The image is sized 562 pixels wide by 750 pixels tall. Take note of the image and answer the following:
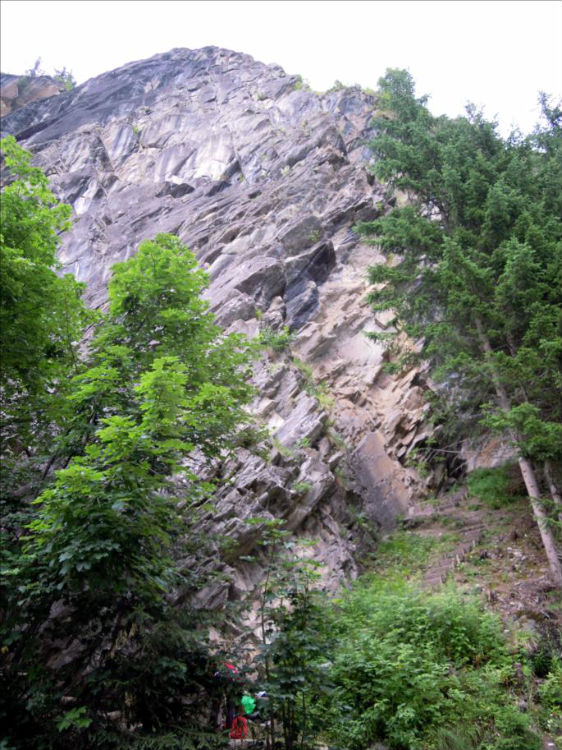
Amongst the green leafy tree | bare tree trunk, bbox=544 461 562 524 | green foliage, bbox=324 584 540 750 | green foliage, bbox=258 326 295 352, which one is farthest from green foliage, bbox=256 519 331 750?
green foliage, bbox=258 326 295 352

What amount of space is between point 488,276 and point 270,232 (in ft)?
44.2

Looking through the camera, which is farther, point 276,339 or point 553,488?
point 276,339

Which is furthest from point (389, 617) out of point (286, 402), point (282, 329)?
point (282, 329)

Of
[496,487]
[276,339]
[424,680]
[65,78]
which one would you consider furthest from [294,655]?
[65,78]

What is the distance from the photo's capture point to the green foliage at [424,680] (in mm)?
5730

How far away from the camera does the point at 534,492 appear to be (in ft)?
31.4

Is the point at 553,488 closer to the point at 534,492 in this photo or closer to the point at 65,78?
the point at 534,492

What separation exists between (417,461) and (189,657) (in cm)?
1256

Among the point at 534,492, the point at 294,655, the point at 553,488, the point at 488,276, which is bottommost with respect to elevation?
the point at 294,655

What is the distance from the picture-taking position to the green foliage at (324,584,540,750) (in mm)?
5730

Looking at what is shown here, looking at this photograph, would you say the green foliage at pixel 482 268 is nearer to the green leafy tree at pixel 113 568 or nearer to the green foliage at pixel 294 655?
the green foliage at pixel 294 655

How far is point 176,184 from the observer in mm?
31453

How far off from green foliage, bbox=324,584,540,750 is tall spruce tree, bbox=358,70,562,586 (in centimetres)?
256

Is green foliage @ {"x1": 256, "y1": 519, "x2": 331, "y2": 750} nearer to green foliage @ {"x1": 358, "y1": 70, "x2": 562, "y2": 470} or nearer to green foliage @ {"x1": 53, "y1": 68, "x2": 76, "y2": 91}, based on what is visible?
green foliage @ {"x1": 358, "y1": 70, "x2": 562, "y2": 470}
